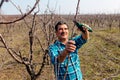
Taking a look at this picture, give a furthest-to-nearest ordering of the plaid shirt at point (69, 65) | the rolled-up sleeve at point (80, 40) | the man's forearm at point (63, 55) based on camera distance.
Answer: the rolled-up sleeve at point (80, 40)
the plaid shirt at point (69, 65)
the man's forearm at point (63, 55)

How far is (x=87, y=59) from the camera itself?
12.4m

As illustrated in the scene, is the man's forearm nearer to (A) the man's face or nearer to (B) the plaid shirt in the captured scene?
(B) the plaid shirt

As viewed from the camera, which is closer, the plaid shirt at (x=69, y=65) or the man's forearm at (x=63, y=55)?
the man's forearm at (x=63, y=55)

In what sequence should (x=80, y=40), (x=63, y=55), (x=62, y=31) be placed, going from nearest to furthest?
(x=63, y=55) < (x=62, y=31) < (x=80, y=40)

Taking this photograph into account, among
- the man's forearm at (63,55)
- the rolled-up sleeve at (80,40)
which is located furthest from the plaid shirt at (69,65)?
the man's forearm at (63,55)

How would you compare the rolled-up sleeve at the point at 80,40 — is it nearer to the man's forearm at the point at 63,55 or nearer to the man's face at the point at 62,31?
the man's face at the point at 62,31

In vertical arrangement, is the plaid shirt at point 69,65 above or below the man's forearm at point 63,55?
below

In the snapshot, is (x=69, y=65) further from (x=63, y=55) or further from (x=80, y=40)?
(x=63, y=55)

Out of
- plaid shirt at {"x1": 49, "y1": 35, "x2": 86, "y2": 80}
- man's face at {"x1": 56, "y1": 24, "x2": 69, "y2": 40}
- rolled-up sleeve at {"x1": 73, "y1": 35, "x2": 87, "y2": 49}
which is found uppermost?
man's face at {"x1": 56, "y1": 24, "x2": 69, "y2": 40}

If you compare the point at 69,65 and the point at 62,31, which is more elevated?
the point at 62,31

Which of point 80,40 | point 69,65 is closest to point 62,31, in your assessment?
point 80,40

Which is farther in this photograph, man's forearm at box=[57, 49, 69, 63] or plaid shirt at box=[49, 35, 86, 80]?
plaid shirt at box=[49, 35, 86, 80]

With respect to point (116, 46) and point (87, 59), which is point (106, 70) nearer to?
point (87, 59)

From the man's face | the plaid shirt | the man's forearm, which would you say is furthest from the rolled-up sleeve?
the man's forearm
